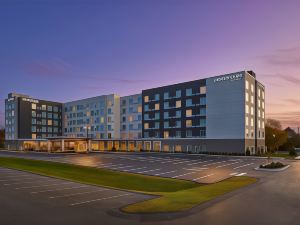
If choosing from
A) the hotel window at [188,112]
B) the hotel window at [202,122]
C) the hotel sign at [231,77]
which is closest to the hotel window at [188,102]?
the hotel window at [188,112]

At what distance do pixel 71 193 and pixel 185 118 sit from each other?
6476cm

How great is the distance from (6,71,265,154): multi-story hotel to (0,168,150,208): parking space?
53.5m

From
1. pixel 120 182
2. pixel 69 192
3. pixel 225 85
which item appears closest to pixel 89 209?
pixel 69 192

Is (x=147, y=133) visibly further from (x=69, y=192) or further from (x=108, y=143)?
(x=69, y=192)

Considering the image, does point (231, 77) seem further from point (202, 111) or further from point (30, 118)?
point (30, 118)

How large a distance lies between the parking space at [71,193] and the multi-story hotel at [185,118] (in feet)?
176

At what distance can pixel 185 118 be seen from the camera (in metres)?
83.1

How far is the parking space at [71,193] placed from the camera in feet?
56.6

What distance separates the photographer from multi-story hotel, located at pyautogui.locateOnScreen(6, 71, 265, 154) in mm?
71500

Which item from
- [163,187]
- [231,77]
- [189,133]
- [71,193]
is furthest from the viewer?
[189,133]

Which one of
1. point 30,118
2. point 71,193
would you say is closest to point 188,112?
point 71,193

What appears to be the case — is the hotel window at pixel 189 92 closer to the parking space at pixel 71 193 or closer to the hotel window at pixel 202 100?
the hotel window at pixel 202 100

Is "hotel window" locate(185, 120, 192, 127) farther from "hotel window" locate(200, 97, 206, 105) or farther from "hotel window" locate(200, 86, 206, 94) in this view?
"hotel window" locate(200, 86, 206, 94)

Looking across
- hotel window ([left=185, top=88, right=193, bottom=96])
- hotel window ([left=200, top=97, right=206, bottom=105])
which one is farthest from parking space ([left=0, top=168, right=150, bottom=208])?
hotel window ([left=185, top=88, right=193, bottom=96])
